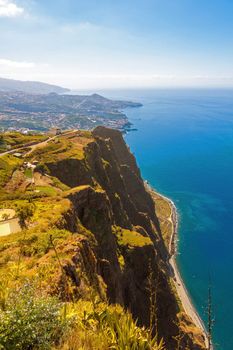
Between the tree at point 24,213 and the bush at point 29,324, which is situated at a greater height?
the bush at point 29,324

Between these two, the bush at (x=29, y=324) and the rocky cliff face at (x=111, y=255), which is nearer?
the bush at (x=29, y=324)

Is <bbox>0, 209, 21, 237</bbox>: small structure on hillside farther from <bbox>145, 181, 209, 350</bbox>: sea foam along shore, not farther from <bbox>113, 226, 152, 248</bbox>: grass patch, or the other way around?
<bbox>145, 181, 209, 350</bbox>: sea foam along shore

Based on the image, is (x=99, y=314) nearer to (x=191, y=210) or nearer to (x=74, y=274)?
(x=74, y=274)

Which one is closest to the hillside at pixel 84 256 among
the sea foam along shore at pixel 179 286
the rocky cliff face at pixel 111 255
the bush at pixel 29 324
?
the bush at pixel 29 324

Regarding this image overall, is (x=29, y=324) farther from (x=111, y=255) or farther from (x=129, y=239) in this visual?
(x=129, y=239)

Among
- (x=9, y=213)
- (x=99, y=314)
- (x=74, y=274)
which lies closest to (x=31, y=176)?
(x=9, y=213)

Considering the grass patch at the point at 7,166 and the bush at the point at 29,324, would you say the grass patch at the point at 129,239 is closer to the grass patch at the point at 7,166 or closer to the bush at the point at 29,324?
the grass patch at the point at 7,166
